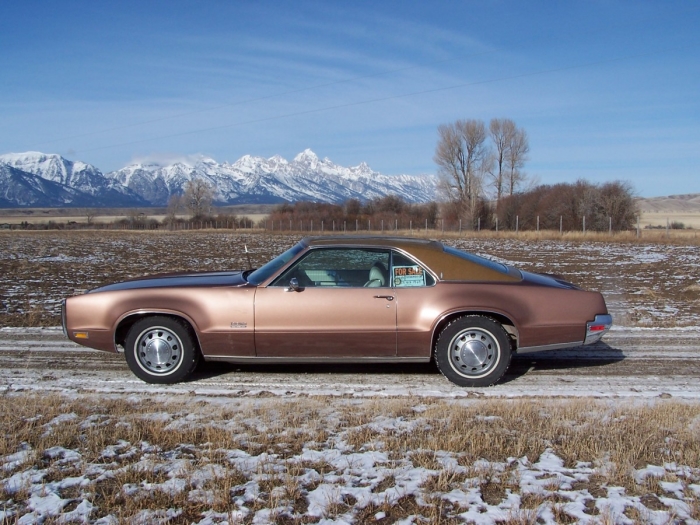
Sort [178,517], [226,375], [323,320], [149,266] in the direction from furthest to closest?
[149,266], [226,375], [323,320], [178,517]

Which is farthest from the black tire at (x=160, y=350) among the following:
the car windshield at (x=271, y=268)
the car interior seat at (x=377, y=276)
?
the car interior seat at (x=377, y=276)

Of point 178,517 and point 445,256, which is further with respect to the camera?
point 445,256

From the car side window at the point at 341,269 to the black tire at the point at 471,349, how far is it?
804 mm

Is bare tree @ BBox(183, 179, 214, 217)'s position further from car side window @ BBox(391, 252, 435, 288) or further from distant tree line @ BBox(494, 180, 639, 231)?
car side window @ BBox(391, 252, 435, 288)

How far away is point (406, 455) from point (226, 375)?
2879 millimetres

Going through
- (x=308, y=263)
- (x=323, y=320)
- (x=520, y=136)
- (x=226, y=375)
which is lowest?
(x=226, y=375)

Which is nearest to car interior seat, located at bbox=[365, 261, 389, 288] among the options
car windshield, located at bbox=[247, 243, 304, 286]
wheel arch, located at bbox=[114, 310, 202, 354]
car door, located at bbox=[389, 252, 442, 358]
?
car door, located at bbox=[389, 252, 442, 358]

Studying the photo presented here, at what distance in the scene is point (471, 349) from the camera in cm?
560

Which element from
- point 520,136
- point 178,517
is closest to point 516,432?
point 178,517

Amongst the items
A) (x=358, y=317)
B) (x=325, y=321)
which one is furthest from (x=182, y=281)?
(x=358, y=317)

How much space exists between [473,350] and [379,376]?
3.47 feet

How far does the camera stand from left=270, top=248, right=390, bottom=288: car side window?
5.77 m

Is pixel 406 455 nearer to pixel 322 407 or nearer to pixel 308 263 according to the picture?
pixel 322 407

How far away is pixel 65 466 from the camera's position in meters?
3.63
